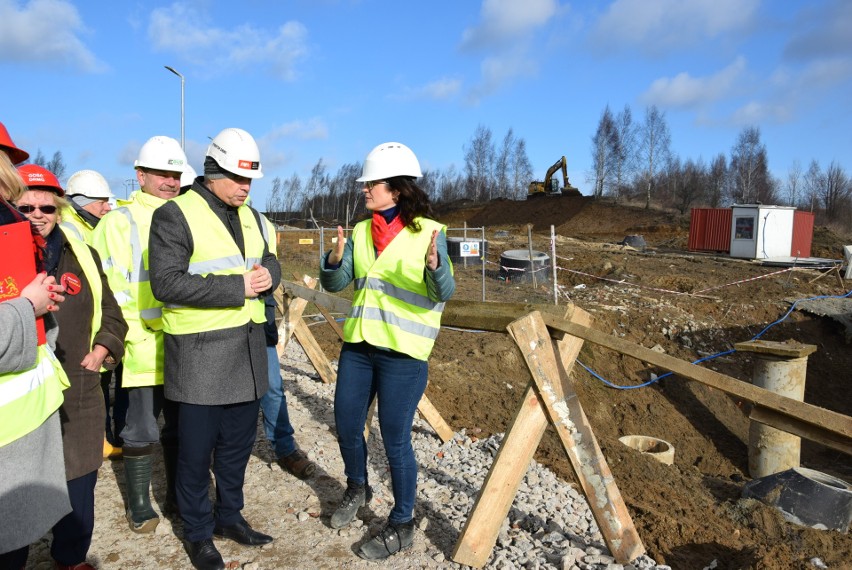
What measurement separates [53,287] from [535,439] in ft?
7.13

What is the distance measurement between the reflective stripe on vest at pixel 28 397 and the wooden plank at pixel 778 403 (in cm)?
212

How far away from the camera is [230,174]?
3.03 metres

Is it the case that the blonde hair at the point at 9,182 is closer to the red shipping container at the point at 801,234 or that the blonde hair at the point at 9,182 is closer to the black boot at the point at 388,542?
the black boot at the point at 388,542

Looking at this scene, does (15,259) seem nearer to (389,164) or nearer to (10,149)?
(10,149)

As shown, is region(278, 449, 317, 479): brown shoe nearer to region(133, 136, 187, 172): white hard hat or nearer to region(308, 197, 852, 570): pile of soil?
region(308, 197, 852, 570): pile of soil

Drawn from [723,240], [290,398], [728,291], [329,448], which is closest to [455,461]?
[329,448]

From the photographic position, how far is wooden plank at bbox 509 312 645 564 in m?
3.00

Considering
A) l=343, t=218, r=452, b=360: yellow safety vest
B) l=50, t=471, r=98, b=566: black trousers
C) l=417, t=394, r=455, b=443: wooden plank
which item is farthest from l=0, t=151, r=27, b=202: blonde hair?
l=417, t=394, r=455, b=443: wooden plank

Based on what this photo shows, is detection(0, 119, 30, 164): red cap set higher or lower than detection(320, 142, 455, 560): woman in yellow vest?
higher

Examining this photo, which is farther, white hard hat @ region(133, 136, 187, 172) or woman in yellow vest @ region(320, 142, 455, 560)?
white hard hat @ region(133, 136, 187, 172)

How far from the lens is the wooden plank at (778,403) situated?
2367 mm

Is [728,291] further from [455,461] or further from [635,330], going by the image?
[455,461]

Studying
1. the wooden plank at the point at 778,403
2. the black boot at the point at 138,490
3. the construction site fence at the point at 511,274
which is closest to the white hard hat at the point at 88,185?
the black boot at the point at 138,490

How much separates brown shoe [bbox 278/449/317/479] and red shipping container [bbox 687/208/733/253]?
84.8 ft
